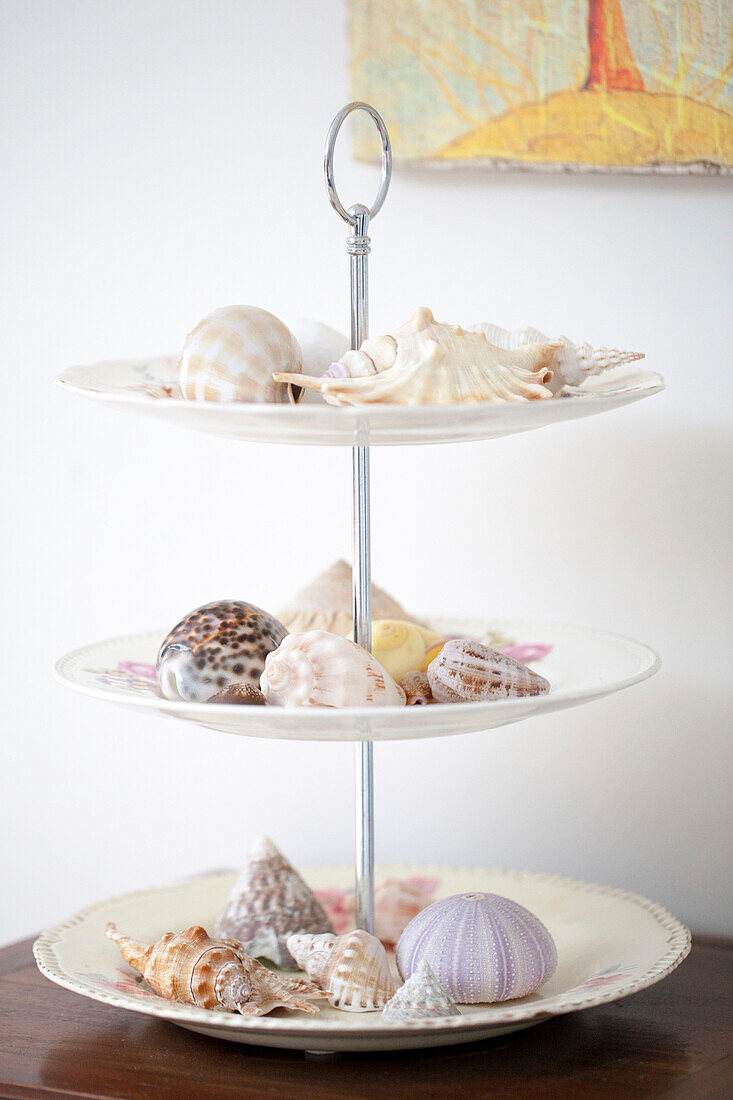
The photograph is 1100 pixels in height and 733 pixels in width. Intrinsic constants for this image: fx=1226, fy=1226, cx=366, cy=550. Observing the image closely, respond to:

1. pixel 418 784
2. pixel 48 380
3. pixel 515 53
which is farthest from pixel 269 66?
pixel 418 784

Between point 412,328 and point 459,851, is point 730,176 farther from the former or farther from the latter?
point 459,851

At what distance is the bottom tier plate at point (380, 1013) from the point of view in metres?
0.67

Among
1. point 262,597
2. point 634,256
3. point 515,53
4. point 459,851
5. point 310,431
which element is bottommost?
point 459,851

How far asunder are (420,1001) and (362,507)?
0.96 feet

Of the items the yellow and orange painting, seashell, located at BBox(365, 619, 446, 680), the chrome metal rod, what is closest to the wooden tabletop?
the chrome metal rod

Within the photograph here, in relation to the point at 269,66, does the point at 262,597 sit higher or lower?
lower

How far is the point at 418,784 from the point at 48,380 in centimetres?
51

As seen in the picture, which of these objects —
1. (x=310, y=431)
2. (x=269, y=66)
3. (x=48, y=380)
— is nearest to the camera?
(x=310, y=431)

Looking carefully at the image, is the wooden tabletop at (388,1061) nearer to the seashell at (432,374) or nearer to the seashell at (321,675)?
the seashell at (321,675)

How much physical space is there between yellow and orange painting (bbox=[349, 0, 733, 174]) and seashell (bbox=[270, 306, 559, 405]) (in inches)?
13.9

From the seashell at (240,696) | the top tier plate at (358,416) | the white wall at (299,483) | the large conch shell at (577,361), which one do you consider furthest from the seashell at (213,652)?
the white wall at (299,483)

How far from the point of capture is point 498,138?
957 mm

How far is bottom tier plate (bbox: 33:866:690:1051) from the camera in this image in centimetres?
67

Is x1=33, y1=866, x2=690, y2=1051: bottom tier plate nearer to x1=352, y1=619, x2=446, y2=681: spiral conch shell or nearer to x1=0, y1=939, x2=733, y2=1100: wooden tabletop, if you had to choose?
x1=0, y1=939, x2=733, y2=1100: wooden tabletop
